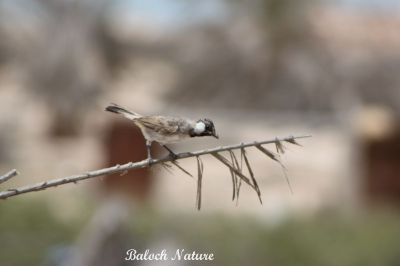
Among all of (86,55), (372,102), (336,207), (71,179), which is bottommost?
(336,207)

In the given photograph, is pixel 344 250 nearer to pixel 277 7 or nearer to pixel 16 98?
Answer: pixel 277 7

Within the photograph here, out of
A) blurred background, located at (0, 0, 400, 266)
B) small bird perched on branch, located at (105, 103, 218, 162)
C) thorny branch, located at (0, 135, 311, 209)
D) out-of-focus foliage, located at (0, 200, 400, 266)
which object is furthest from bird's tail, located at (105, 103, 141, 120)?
blurred background, located at (0, 0, 400, 266)

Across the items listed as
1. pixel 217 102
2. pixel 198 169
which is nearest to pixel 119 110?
pixel 198 169

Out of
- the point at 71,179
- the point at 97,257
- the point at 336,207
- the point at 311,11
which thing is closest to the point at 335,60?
the point at 311,11

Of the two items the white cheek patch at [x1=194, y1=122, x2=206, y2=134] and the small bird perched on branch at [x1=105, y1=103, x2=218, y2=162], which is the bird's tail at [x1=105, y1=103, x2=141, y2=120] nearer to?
the small bird perched on branch at [x1=105, y1=103, x2=218, y2=162]

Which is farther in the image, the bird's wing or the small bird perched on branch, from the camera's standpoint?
the bird's wing

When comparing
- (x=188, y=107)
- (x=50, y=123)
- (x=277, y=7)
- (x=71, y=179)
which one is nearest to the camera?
(x=71, y=179)

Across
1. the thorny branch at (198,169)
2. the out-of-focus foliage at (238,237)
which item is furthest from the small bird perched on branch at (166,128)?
the out-of-focus foliage at (238,237)
